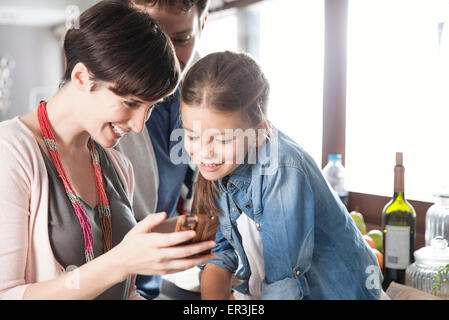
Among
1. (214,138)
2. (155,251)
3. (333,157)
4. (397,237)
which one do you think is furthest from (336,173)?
(155,251)

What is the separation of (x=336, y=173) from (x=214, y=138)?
0.82 feet

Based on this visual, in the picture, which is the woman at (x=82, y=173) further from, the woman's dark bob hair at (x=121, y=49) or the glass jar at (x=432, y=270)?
the glass jar at (x=432, y=270)

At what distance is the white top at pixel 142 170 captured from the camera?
0.65m

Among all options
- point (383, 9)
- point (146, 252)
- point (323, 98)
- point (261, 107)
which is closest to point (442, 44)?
point (383, 9)

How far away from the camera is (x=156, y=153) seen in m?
0.66

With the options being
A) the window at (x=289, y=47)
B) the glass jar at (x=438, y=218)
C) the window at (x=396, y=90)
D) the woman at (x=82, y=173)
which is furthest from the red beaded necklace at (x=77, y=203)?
the glass jar at (x=438, y=218)

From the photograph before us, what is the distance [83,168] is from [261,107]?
0.79 ft

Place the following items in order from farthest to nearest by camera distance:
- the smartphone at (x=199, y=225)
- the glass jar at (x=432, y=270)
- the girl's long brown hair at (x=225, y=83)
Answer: the glass jar at (x=432, y=270), the girl's long brown hair at (x=225, y=83), the smartphone at (x=199, y=225)

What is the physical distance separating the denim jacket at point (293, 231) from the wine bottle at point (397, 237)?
9 cm

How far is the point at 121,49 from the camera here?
17.5 inches

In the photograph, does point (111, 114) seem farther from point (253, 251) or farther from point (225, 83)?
point (253, 251)

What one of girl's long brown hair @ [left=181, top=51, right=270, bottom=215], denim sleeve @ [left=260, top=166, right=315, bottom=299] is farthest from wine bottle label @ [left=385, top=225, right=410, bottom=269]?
girl's long brown hair @ [left=181, top=51, right=270, bottom=215]

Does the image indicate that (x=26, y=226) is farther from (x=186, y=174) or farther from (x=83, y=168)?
(x=186, y=174)

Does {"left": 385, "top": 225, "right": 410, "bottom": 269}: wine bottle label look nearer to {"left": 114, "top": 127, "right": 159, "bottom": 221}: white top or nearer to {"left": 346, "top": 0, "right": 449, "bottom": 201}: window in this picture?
{"left": 346, "top": 0, "right": 449, "bottom": 201}: window
